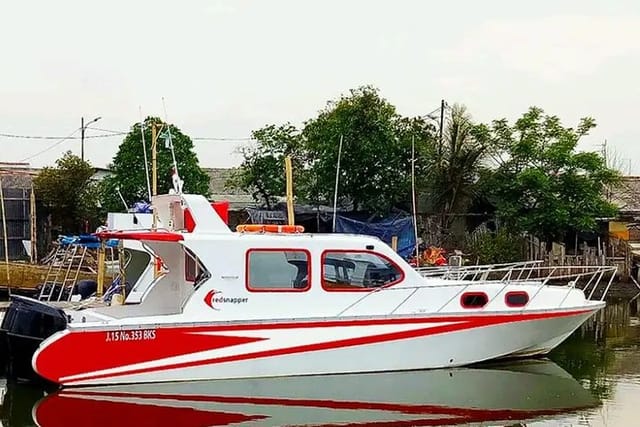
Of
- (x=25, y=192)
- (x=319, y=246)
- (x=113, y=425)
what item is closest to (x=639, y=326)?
(x=319, y=246)

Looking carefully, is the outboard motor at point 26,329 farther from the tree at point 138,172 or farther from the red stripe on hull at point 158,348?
the tree at point 138,172

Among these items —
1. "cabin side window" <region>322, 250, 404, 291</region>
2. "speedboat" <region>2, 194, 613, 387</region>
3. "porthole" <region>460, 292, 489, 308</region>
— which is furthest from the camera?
"porthole" <region>460, 292, 489, 308</region>

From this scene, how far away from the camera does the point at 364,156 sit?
2747 cm

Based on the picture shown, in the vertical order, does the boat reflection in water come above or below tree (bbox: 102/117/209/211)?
below

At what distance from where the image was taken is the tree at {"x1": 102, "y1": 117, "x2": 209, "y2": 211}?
1093 inches

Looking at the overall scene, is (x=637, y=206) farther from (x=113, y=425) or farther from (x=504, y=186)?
(x=113, y=425)

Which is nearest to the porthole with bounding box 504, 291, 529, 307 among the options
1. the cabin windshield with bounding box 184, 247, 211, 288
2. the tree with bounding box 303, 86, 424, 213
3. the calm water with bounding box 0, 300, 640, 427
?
the calm water with bounding box 0, 300, 640, 427

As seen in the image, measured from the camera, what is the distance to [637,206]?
102 feet

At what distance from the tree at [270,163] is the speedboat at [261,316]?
16.1m

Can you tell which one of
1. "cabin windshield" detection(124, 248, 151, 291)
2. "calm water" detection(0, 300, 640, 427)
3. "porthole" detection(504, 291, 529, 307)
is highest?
"cabin windshield" detection(124, 248, 151, 291)

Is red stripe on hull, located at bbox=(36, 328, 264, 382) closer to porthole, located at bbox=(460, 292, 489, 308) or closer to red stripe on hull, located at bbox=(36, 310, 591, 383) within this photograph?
red stripe on hull, located at bbox=(36, 310, 591, 383)

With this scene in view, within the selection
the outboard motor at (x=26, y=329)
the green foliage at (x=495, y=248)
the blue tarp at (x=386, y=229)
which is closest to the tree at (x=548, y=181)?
the green foliage at (x=495, y=248)

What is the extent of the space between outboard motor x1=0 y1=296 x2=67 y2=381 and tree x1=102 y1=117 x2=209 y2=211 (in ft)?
48.2

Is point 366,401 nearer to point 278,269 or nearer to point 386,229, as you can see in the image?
point 278,269
